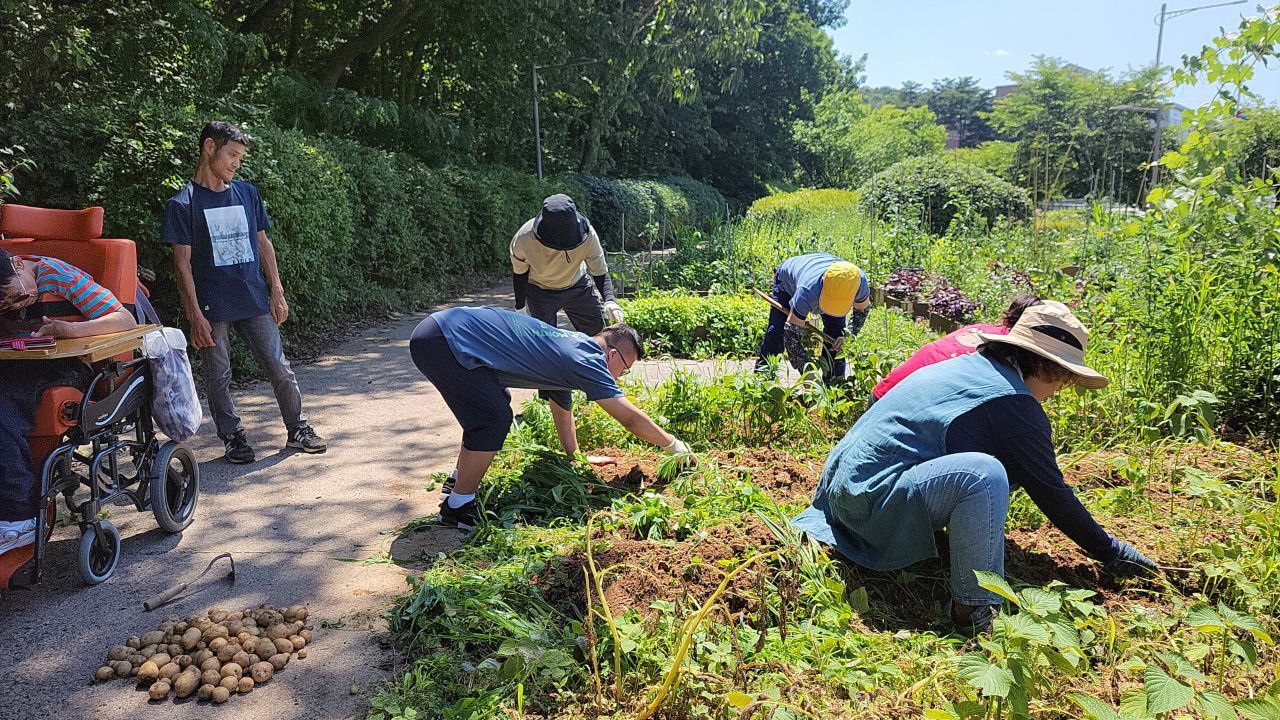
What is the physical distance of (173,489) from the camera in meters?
4.14

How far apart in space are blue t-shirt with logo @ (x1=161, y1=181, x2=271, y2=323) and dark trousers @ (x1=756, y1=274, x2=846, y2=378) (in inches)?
133

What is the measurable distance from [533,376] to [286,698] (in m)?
1.69

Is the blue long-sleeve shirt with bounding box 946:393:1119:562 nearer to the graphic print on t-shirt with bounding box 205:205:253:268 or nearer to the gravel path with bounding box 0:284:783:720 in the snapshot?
Result: the gravel path with bounding box 0:284:783:720

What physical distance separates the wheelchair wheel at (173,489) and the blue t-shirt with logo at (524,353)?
1.41 meters

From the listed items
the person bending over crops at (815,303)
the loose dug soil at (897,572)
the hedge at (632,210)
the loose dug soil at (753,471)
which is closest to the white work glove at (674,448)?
the loose dug soil at (753,471)

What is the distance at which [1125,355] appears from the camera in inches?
186

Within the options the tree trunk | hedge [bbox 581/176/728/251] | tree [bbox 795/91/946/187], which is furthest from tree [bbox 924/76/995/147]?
the tree trunk

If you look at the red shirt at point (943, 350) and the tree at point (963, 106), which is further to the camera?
the tree at point (963, 106)

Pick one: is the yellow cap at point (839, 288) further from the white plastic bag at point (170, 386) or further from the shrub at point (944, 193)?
the shrub at point (944, 193)

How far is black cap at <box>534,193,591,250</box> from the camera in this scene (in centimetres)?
543

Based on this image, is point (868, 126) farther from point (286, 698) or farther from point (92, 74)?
point (286, 698)

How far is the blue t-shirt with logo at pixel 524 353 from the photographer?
385 centimetres

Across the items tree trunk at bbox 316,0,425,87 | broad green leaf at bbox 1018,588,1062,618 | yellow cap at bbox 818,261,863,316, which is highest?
tree trunk at bbox 316,0,425,87

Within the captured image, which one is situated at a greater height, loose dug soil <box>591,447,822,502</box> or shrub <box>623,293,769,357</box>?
shrub <box>623,293,769,357</box>
